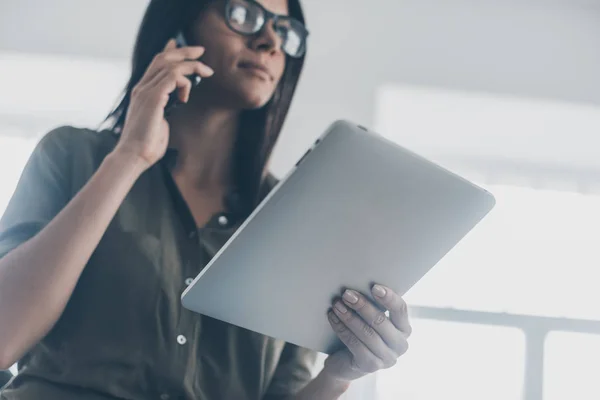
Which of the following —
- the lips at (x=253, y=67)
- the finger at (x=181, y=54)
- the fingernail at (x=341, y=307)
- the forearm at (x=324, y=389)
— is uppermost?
the lips at (x=253, y=67)

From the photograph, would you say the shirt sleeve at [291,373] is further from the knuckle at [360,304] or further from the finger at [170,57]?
the finger at [170,57]

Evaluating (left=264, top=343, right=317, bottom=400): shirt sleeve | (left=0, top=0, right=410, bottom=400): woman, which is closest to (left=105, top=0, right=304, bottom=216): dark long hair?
(left=0, top=0, right=410, bottom=400): woman

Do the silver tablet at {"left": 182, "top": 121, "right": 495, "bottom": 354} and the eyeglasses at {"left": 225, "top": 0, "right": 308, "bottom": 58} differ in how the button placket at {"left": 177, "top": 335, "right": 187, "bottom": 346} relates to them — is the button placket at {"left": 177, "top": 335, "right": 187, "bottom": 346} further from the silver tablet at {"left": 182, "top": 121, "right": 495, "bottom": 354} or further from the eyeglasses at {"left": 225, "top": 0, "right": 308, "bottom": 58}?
the eyeglasses at {"left": 225, "top": 0, "right": 308, "bottom": 58}

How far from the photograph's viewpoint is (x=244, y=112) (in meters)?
1.16

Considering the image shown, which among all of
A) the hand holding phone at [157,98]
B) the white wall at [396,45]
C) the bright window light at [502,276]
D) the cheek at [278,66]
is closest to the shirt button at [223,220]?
the hand holding phone at [157,98]

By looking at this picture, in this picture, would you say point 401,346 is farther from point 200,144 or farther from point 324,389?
point 200,144

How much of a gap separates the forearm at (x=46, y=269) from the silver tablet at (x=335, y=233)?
0.15 metres

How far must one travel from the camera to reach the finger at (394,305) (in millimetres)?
792

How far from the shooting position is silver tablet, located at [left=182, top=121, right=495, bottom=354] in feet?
2.25

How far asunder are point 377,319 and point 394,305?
3cm

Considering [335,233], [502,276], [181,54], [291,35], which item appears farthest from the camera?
[502,276]

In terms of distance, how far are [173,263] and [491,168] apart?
3.33ft

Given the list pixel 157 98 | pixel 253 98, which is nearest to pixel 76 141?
pixel 157 98

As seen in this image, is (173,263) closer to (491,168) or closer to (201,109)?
(201,109)
